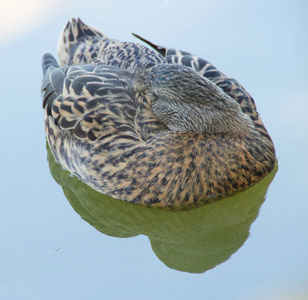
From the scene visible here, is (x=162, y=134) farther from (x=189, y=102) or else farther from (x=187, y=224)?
(x=187, y=224)

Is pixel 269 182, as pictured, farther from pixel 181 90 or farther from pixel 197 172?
pixel 181 90

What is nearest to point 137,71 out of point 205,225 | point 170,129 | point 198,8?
point 170,129

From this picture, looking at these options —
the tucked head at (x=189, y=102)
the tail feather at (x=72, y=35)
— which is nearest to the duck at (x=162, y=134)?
the tucked head at (x=189, y=102)

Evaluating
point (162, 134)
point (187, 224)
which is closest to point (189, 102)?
point (162, 134)

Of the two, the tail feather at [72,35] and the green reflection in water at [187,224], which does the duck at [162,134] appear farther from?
the tail feather at [72,35]

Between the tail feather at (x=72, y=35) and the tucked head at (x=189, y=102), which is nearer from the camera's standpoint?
the tucked head at (x=189, y=102)

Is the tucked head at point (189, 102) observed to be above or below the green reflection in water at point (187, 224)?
above

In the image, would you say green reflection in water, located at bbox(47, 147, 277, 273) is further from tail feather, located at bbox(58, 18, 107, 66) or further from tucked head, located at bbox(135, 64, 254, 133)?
tail feather, located at bbox(58, 18, 107, 66)
